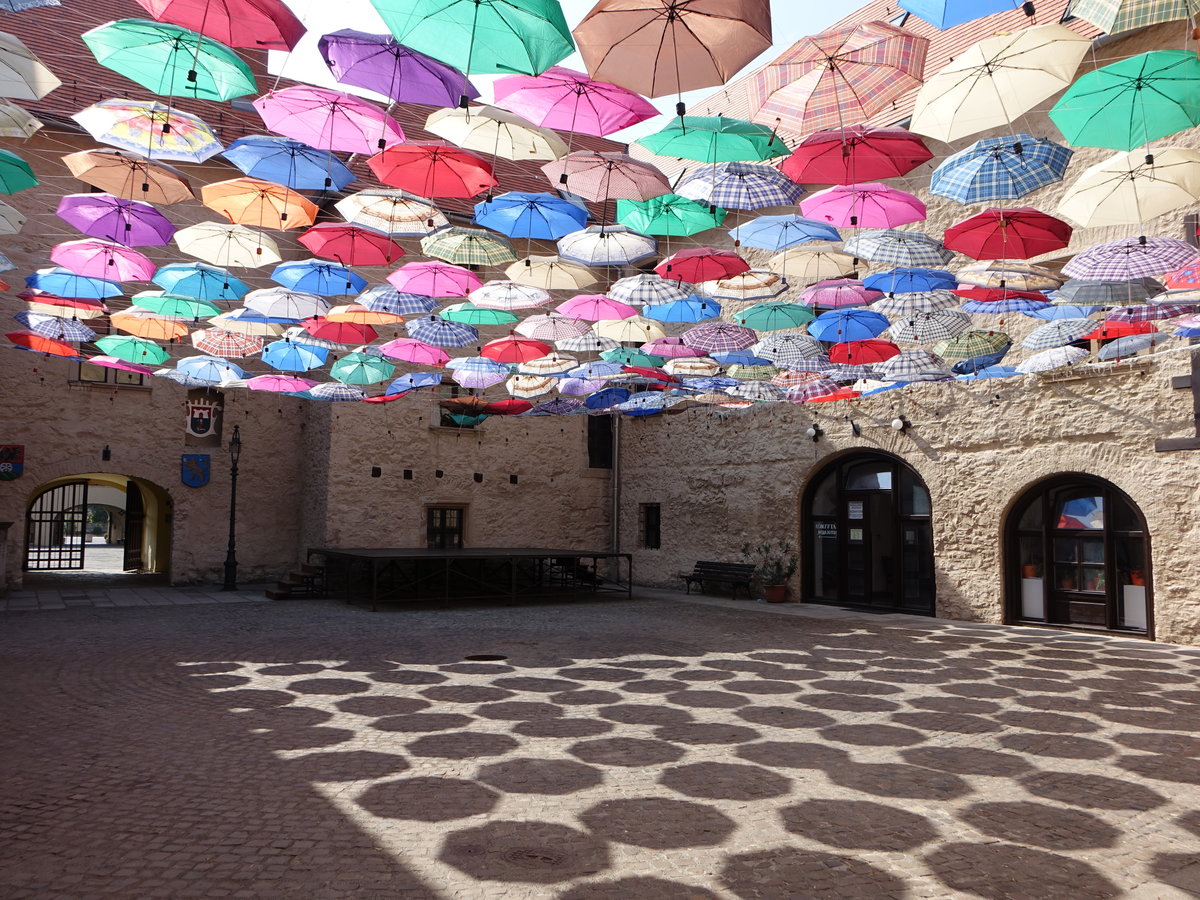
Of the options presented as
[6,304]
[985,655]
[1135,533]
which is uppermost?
[6,304]

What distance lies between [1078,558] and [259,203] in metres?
12.0

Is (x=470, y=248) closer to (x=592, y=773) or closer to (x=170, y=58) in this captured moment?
(x=170, y=58)

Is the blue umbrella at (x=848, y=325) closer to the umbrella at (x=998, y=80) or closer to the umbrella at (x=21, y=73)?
the umbrella at (x=998, y=80)

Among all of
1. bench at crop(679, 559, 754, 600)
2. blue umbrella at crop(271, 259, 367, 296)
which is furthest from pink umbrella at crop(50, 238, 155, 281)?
bench at crop(679, 559, 754, 600)

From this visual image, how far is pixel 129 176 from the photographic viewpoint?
25.0 feet

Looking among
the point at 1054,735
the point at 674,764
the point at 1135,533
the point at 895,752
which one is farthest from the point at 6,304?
the point at 1135,533

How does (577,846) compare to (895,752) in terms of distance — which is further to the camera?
(895,752)

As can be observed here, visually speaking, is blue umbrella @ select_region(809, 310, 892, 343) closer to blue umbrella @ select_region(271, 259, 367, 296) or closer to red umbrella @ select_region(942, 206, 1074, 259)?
red umbrella @ select_region(942, 206, 1074, 259)

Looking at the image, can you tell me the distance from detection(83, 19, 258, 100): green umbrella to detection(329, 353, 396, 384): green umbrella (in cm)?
686

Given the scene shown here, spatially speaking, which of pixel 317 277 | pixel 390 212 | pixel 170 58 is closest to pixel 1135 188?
pixel 390 212

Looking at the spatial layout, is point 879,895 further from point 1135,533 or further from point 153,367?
point 153,367

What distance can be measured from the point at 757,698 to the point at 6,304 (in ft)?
49.5

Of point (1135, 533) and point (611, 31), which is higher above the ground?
Answer: point (611, 31)

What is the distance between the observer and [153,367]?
14.1m
